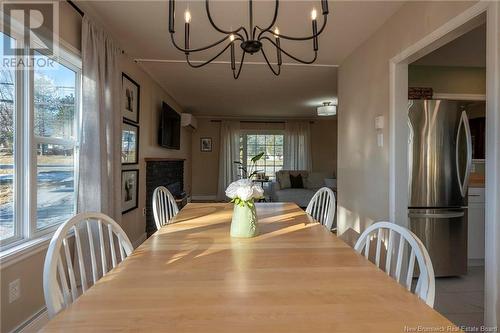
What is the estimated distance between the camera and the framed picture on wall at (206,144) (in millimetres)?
8688

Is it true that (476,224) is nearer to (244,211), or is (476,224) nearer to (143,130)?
(244,211)

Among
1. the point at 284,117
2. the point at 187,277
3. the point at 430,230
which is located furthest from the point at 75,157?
the point at 284,117

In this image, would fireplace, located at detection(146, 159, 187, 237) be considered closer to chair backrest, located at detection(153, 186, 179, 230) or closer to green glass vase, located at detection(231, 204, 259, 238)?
chair backrest, located at detection(153, 186, 179, 230)

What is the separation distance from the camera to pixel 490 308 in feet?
5.13

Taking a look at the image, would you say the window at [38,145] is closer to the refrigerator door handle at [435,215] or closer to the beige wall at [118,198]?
the beige wall at [118,198]

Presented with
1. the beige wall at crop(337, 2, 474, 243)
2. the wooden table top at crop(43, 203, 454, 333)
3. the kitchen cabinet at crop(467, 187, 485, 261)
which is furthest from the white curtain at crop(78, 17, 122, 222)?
the kitchen cabinet at crop(467, 187, 485, 261)

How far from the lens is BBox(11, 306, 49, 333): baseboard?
6.17 feet

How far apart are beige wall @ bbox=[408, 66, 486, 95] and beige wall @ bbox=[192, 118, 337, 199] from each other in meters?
5.18

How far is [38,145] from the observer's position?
7.01 feet

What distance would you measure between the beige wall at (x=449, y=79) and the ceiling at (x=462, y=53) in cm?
6

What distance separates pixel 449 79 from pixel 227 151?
577cm

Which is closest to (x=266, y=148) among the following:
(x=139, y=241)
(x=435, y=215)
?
(x=139, y=241)

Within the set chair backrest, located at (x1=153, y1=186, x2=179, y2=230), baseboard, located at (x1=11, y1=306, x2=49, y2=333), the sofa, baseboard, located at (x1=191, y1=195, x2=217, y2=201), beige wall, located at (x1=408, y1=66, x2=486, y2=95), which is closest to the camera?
baseboard, located at (x1=11, y1=306, x2=49, y2=333)

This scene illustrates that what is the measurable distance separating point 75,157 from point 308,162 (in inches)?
262
